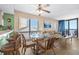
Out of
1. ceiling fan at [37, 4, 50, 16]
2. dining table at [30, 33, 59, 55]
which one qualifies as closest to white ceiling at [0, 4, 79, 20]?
ceiling fan at [37, 4, 50, 16]

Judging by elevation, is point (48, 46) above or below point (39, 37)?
below

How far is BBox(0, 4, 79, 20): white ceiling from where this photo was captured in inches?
83.8

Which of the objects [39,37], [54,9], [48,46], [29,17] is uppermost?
[54,9]

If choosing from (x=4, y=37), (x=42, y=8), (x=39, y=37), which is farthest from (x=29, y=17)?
(x=4, y=37)

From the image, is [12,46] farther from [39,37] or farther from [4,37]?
[39,37]

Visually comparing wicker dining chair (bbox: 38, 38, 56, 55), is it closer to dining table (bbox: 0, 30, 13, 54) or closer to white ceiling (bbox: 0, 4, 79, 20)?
white ceiling (bbox: 0, 4, 79, 20)

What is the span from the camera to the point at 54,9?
2.17 m

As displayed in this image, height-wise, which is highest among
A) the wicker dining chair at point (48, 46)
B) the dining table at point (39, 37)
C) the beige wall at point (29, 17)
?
the beige wall at point (29, 17)

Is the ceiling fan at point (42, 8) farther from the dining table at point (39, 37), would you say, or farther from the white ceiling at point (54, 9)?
the dining table at point (39, 37)

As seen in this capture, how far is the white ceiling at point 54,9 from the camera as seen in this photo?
6.98 ft

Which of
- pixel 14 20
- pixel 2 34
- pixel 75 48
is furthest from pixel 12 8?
pixel 75 48

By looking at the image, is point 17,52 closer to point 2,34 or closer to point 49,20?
point 2,34

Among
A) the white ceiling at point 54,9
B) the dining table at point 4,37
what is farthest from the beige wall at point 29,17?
the dining table at point 4,37
